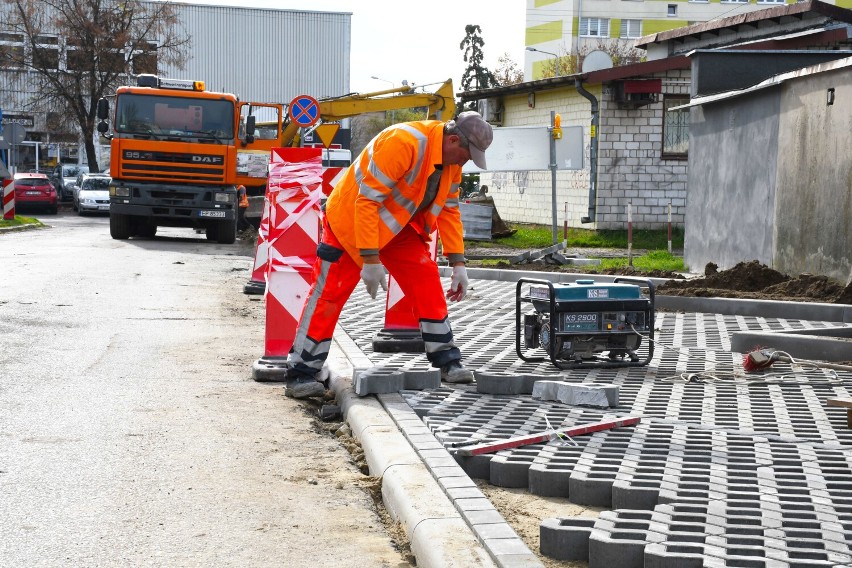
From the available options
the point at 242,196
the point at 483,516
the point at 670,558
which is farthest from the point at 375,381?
the point at 242,196

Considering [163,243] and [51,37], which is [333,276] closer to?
[163,243]

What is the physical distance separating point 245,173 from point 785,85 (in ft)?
56.3

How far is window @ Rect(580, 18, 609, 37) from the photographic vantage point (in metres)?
83.2

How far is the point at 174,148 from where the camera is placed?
2631 centimetres

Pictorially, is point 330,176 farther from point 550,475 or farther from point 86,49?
point 86,49

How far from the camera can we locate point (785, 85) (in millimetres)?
15445

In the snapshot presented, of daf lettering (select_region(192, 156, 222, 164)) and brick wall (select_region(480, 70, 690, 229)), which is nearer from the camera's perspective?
daf lettering (select_region(192, 156, 222, 164))

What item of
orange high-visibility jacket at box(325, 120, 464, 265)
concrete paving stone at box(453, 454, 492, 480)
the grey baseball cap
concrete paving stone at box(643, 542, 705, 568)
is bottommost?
concrete paving stone at box(453, 454, 492, 480)

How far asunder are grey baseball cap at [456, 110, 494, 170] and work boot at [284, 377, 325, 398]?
1.76 meters

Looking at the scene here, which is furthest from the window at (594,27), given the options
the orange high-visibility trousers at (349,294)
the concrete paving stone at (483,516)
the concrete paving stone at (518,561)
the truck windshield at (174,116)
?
the concrete paving stone at (518,561)

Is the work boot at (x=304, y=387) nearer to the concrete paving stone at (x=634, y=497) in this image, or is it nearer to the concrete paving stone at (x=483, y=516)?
the concrete paving stone at (x=634, y=497)

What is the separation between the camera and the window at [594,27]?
83250 millimetres

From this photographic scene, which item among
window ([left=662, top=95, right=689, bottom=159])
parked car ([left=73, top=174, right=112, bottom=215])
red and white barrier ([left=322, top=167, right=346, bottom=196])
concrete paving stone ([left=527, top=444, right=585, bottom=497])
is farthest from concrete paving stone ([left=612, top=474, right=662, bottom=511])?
parked car ([left=73, top=174, right=112, bottom=215])

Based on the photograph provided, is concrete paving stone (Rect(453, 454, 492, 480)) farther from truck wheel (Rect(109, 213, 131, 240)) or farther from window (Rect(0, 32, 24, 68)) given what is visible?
window (Rect(0, 32, 24, 68))
